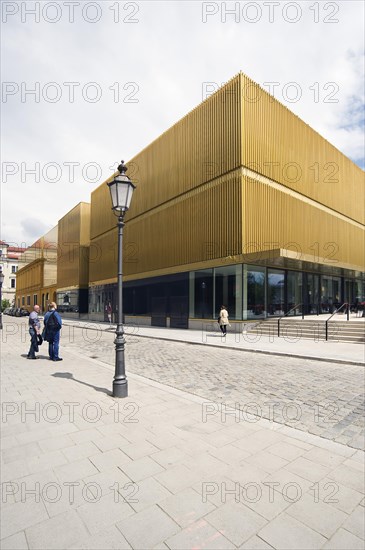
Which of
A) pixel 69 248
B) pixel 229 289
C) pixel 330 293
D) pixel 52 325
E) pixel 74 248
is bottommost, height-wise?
pixel 52 325

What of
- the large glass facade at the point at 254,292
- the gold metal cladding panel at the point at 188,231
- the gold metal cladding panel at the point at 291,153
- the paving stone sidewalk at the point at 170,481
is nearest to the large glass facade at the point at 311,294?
the large glass facade at the point at 254,292

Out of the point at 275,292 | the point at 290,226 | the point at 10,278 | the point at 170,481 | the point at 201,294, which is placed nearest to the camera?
the point at 170,481

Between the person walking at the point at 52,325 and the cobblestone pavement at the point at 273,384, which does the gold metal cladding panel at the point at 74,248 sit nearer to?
the cobblestone pavement at the point at 273,384

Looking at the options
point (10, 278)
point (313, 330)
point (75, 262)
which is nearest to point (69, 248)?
point (75, 262)

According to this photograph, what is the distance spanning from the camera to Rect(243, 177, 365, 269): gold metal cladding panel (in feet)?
65.1

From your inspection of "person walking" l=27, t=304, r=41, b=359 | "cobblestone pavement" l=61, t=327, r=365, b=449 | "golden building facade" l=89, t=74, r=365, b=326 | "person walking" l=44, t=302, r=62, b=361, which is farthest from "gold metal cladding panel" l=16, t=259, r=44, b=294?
"cobblestone pavement" l=61, t=327, r=365, b=449

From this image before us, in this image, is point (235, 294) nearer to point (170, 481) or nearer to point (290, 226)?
point (290, 226)

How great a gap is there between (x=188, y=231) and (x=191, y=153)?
19.0 feet

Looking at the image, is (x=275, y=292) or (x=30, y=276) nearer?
(x=275, y=292)

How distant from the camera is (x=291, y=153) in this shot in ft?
76.4

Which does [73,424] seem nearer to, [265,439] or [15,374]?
[265,439]

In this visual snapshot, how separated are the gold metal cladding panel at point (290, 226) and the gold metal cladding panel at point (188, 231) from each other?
1064mm

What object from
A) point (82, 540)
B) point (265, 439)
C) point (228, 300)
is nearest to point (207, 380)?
point (265, 439)

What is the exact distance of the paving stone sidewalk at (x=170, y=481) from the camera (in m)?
2.60
